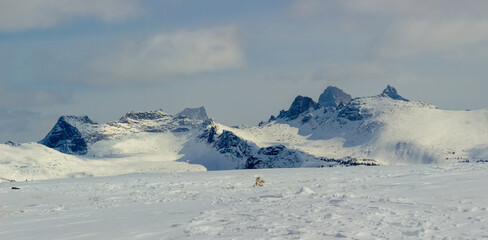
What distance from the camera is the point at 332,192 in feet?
101

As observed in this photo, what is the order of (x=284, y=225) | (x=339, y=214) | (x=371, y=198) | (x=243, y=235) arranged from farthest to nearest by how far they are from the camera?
(x=371, y=198), (x=339, y=214), (x=284, y=225), (x=243, y=235)

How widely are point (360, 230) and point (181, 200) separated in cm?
1594

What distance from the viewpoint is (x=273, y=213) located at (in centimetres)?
2350

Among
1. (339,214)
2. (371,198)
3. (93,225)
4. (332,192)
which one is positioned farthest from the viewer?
(332,192)

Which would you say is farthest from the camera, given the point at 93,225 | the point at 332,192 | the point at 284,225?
the point at 332,192

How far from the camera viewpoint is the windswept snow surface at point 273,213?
18859 mm

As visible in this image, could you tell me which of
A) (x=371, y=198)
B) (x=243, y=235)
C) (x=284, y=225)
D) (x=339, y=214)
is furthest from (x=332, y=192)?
(x=243, y=235)

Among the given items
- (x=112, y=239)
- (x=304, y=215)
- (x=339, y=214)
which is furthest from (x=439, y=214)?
(x=112, y=239)

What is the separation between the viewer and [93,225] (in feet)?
78.7

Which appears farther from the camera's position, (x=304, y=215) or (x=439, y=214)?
(x=304, y=215)

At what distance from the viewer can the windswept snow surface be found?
61.9ft

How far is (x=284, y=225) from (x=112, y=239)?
6791 mm

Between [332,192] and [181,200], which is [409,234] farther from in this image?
[181,200]

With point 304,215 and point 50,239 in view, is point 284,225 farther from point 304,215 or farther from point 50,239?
point 50,239
